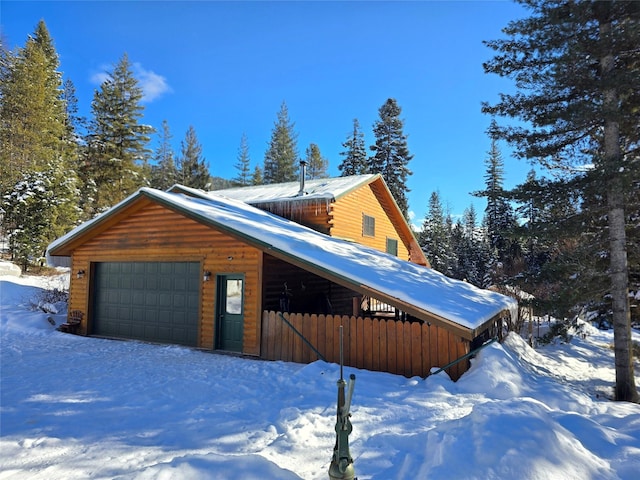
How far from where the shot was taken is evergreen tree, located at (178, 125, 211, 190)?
116ft

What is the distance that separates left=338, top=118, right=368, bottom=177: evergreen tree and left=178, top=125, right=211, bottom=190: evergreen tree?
13.0m

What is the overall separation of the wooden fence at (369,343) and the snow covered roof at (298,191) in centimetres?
713

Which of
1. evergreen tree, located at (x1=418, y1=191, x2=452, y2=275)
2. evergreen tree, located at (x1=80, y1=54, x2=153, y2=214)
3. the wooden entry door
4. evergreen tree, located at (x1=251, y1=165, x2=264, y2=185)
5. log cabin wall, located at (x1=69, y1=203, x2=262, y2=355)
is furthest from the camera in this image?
evergreen tree, located at (x1=251, y1=165, x2=264, y2=185)

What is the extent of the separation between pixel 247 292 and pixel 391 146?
25.3m

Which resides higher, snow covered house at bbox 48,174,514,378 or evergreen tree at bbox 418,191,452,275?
evergreen tree at bbox 418,191,452,275

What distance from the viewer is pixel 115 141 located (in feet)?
92.5

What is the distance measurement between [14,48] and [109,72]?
20.7 feet

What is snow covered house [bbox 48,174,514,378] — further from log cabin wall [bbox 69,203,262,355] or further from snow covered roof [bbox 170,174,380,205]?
snow covered roof [bbox 170,174,380,205]

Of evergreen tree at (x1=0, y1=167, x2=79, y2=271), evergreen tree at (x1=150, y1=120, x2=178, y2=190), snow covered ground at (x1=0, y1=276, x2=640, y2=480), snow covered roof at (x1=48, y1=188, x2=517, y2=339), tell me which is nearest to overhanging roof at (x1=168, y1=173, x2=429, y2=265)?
snow covered roof at (x1=48, y1=188, x2=517, y2=339)

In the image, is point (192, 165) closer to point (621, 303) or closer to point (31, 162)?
point (31, 162)

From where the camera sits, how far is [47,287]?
54.4 ft

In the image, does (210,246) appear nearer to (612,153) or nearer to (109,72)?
(612,153)

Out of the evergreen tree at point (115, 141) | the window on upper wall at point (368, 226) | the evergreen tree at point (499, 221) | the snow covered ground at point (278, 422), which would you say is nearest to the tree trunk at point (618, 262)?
the snow covered ground at point (278, 422)

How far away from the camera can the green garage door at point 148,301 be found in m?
10.4
